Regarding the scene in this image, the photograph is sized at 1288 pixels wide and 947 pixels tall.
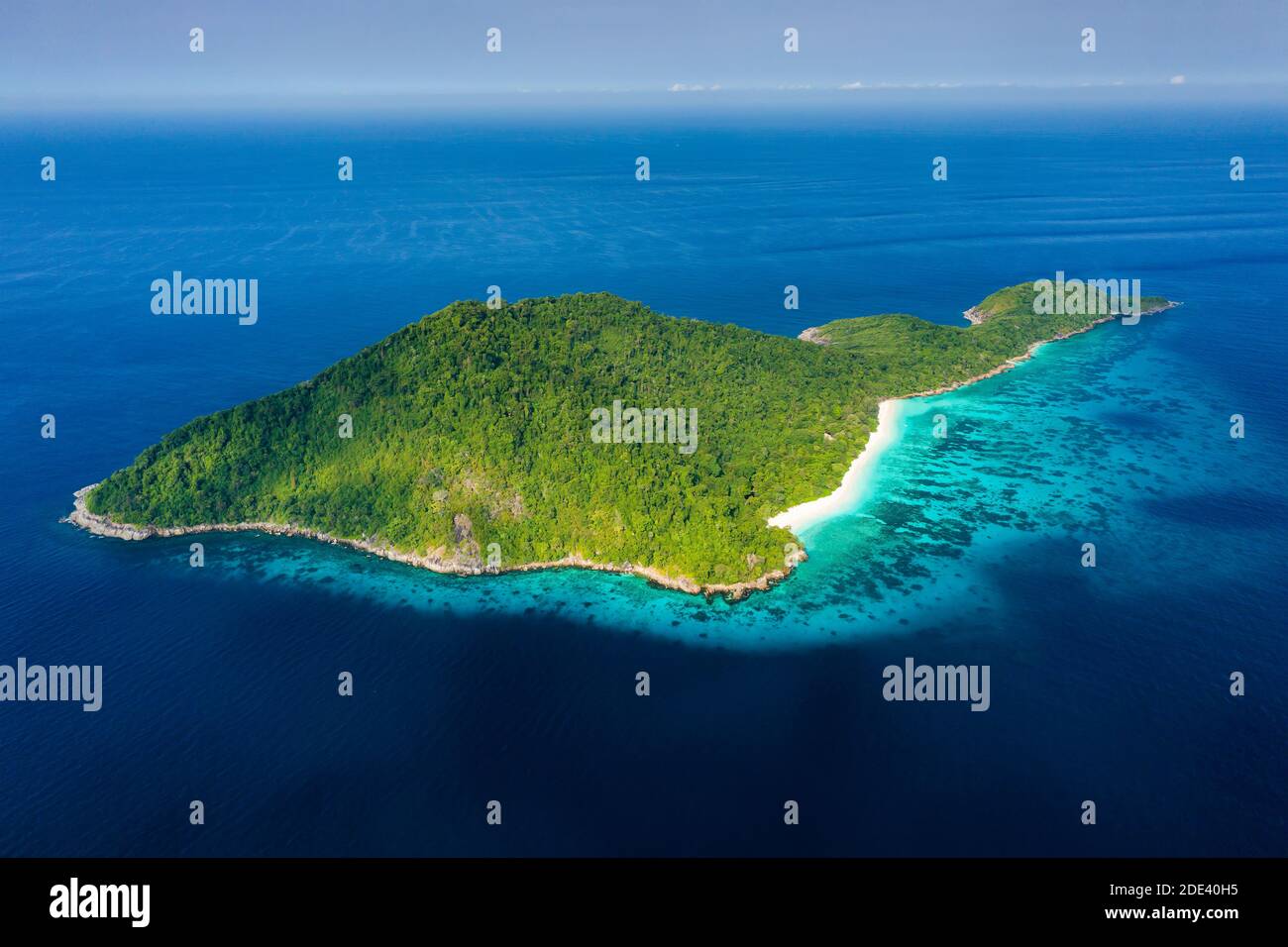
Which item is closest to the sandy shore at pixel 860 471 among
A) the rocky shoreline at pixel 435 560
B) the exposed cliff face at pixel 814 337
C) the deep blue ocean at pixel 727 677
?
the exposed cliff face at pixel 814 337

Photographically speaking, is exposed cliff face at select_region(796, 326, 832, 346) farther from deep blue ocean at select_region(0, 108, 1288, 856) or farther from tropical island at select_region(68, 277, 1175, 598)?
tropical island at select_region(68, 277, 1175, 598)

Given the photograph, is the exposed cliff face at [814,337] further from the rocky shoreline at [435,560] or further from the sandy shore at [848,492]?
the rocky shoreline at [435,560]

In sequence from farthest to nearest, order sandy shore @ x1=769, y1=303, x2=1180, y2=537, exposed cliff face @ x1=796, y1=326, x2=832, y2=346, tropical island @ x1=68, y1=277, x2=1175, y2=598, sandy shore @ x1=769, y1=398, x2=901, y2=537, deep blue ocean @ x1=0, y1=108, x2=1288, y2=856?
1. exposed cliff face @ x1=796, y1=326, x2=832, y2=346
2. sandy shore @ x1=769, y1=303, x2=1180, y2=537
3. sandy shore @ x1=769, y1=398, x2=901, y2=537
4. tropical island @ x1=68, y1=277, x2=1175, y2=598
5. deep blue ocean @ x1=0, y1=108, x2=1288, y2=856

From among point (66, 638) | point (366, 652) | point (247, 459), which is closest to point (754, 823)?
point (366, 652)

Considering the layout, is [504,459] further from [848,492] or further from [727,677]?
[848,492]

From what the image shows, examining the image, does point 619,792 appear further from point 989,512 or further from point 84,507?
point 84,507

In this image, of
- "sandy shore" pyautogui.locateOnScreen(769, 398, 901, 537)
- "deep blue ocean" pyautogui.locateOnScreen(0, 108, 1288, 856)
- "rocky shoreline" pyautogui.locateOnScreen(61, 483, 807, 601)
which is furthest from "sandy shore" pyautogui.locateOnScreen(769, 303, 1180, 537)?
"rocky shoreline" pyautogui.locateOnScreen(61, 483, 807, 601)

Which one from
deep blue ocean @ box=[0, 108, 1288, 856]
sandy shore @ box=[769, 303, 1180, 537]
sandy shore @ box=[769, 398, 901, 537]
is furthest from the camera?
sandy shore @ box=[769, 303, 1180, 537]
